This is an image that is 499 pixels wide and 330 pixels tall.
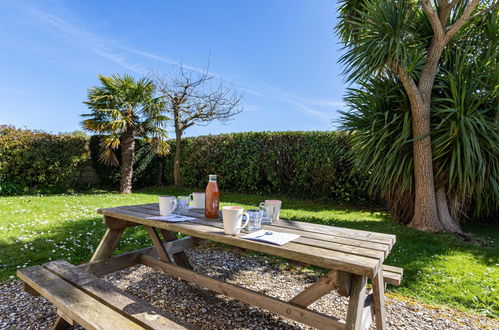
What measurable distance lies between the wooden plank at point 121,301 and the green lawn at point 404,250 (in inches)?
55.6

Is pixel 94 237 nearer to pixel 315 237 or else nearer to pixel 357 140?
pixel 315 237

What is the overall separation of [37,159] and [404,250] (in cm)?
1028

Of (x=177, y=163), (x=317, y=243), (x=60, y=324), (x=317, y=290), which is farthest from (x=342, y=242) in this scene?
(x=177, y=163)

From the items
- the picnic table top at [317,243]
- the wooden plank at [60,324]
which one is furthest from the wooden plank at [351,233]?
the wooden plank at [60,324]

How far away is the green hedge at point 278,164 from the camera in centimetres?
706

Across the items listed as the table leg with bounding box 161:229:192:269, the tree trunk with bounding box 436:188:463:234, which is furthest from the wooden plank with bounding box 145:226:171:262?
the tree trunk with bounding box 436:188:463:234

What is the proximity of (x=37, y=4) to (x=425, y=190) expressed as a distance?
9.65 metres

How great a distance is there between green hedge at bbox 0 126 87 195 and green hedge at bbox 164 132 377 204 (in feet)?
10.8

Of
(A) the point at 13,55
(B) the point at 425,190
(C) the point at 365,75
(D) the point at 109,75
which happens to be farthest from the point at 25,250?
(A) the point at 13,55

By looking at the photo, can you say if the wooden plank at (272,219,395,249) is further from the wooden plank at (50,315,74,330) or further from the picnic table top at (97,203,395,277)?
the wooden plank at (50,315,74,330)

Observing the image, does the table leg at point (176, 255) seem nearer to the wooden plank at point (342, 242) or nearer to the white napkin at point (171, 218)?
the white napkin at point (171, 218)

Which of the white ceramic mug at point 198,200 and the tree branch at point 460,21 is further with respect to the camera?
the tree branch at point 460,21

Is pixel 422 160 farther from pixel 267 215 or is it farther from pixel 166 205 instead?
pixel 166 205

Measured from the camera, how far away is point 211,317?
1.94 m
